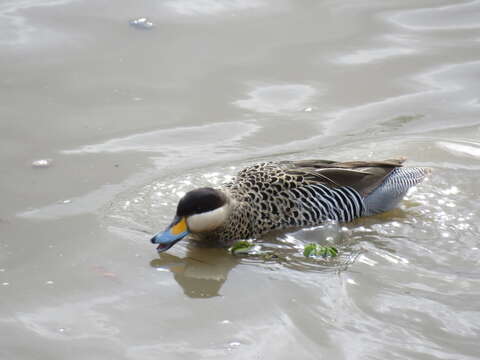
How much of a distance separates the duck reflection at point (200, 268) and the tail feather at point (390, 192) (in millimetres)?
1497

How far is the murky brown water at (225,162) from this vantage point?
5242 mm

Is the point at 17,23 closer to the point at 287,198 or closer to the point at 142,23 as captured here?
the point at 142,23

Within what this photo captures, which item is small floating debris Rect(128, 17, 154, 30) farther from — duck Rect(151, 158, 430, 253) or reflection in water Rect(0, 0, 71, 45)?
duck Rect(151, 158, 430, 253)

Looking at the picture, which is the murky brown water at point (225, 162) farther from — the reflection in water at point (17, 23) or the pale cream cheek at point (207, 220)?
the pale cream cheek at point (207, 220)

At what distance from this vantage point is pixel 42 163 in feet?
25.1

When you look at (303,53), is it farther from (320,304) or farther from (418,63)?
(320,304)

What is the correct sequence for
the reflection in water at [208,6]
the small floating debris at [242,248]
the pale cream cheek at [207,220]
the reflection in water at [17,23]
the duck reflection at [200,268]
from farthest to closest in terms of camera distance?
1. the reflection in water at [208,6]
2. the reflection in water at [17,23]
3. the small floating debris at [242,248]
4. the pale cream cheek at [207,220]
5. the duck reflection at [200,268]

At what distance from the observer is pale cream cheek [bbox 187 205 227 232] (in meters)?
6.29

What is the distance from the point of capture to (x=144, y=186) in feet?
23.9

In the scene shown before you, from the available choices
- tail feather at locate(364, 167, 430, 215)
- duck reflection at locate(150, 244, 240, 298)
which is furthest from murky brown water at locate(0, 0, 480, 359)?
tail feather at locate(364, 167, 430, 215)

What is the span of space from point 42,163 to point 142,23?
130 inches

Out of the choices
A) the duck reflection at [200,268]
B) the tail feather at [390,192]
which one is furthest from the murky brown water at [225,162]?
the tail feather at [390,192]

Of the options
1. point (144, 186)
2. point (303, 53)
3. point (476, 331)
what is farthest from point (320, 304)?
point (303, 53)

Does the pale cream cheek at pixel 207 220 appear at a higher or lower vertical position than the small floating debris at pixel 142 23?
lower
